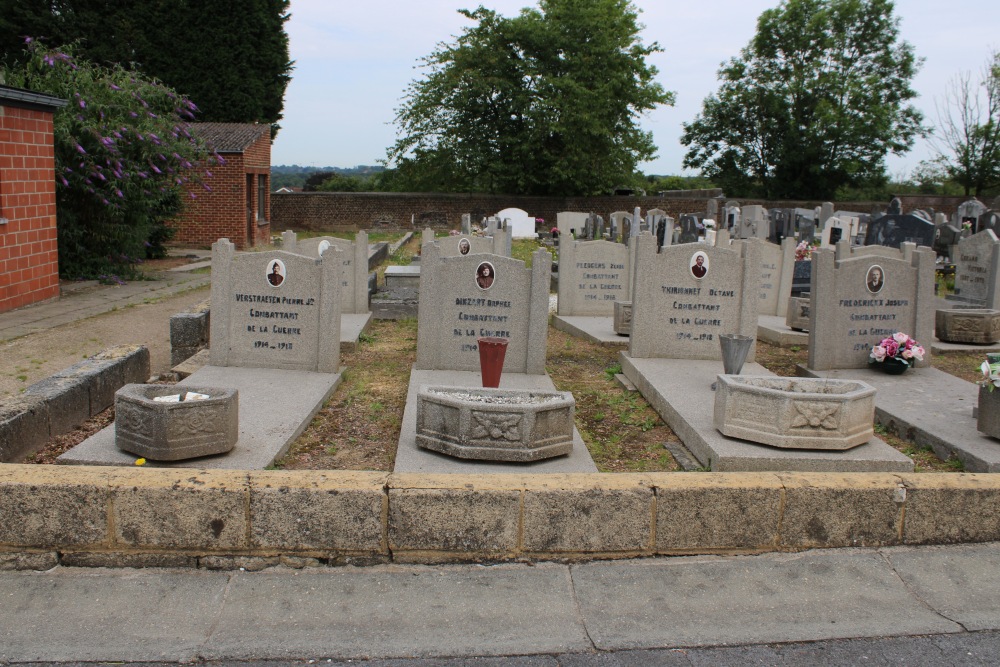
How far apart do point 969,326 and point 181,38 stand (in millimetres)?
30482

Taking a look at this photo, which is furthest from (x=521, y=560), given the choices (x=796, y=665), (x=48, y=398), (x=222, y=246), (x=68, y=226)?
(x=68, y=226)

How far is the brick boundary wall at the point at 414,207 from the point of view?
114 ft

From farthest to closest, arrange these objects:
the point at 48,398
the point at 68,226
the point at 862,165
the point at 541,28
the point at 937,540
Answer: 1. the point at 862,165
2. the point at 541,28
3. the point at 68,226
4. the point at 48,398
5. the point at 937,540

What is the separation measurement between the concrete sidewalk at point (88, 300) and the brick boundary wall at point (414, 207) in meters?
17.0

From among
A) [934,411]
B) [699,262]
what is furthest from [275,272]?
[934,411]

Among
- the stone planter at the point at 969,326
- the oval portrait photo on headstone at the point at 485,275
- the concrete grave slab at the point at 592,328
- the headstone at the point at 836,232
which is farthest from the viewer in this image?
the headstone at the point at 836,232

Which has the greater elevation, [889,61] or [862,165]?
[889,61]

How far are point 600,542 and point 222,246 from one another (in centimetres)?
473

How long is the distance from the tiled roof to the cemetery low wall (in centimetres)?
2094

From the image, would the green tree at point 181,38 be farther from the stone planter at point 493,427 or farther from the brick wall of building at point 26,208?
the stone planter at point 493,427

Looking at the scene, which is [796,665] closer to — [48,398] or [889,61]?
[48,398]

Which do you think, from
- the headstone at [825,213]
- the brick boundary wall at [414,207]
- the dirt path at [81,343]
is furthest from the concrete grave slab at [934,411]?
the brick boundary wall at [414,207]

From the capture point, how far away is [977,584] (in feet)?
13.8

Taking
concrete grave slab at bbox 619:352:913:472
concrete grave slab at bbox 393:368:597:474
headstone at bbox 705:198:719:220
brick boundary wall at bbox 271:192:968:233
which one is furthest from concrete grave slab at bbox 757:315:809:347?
brick boundary wall at bbox 271:192:968:233
